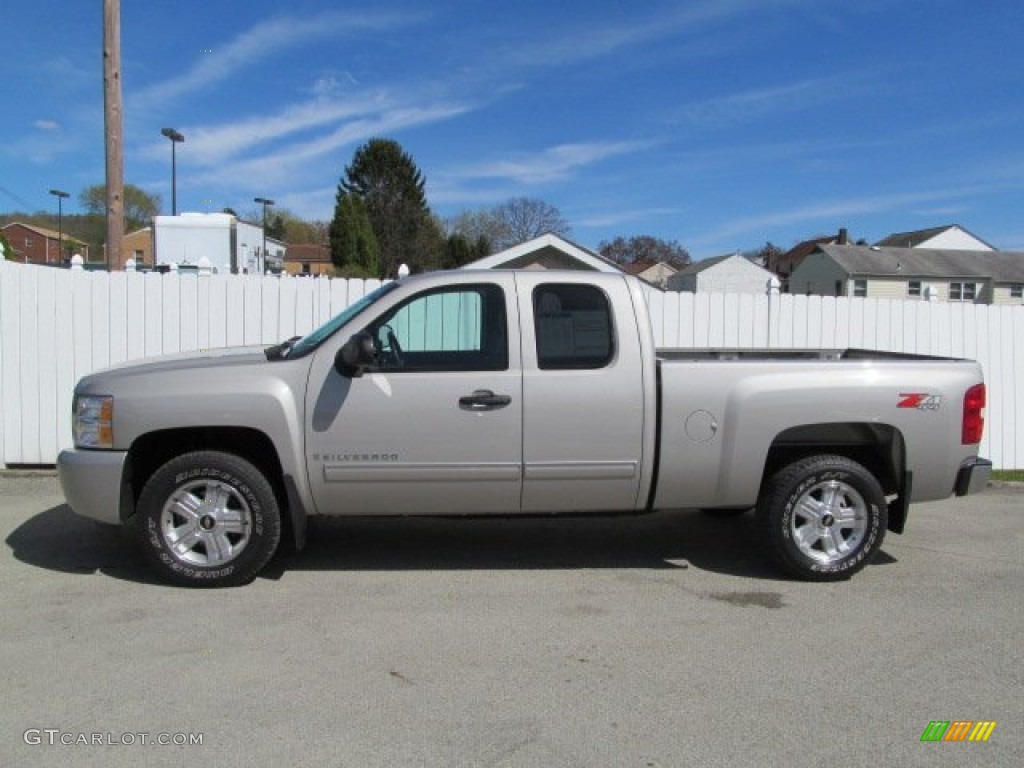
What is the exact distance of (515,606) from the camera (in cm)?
497

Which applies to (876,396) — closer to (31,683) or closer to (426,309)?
(426,309)

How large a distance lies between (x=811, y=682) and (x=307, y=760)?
2.30 meters

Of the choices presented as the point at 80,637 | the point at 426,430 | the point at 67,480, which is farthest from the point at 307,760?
the point at 67,480

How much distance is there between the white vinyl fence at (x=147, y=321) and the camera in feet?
28.0

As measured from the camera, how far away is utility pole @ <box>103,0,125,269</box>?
953cm

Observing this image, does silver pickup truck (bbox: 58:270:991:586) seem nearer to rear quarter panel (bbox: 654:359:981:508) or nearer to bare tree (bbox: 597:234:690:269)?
rear quarter panel (bbox: 654:359:981:508)

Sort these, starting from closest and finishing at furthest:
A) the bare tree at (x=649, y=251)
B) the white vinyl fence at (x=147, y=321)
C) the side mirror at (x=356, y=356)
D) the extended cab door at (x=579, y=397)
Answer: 1. the side mirror at (x=356, y=356)
2. the extended cab door at (x=579, y=397)
3. the white vinyl fence at (x=147, y=321)
4. the bare tree at (x=649, y=251)

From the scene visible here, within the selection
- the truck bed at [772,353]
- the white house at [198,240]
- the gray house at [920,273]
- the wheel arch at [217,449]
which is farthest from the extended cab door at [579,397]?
the gray house at [920,273]

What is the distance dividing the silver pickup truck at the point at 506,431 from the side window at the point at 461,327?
0.02m

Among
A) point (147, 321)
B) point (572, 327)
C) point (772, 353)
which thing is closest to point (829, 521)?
point (772, 353)

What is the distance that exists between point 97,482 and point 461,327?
2472mm

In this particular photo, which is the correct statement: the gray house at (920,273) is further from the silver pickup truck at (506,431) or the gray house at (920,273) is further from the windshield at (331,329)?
the windshield at (331,329)

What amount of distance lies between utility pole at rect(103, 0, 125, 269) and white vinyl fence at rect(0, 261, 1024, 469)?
55.7 inches

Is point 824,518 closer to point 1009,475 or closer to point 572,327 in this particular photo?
point 572,327
